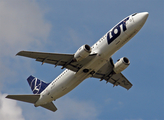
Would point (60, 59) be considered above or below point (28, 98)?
below

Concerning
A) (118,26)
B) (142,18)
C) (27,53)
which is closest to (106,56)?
(118,26)

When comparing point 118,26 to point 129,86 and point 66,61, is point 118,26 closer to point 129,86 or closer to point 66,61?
point 66,61

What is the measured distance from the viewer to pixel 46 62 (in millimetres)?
39312

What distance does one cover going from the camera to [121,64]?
41969mm

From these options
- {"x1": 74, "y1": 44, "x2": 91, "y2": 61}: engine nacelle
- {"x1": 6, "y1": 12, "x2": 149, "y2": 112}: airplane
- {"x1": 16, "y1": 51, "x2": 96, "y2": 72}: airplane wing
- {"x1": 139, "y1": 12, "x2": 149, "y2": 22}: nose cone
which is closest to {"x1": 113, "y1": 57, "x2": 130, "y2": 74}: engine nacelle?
{"x1": 6, "y1": 12, "x2": 149, "y2": 112}: airplane

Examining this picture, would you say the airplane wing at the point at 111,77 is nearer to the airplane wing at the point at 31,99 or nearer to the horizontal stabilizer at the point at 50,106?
the horizontal stabilizer at the point at 50,106

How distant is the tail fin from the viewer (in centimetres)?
4612

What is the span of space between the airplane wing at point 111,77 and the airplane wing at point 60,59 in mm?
5992

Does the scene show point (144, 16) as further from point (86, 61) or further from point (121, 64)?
point (86, 61)

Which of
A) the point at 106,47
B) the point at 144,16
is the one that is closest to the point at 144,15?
the point at 144,16

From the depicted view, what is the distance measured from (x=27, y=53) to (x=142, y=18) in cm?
1548

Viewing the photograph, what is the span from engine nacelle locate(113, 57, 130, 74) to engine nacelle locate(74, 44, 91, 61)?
23.3ft

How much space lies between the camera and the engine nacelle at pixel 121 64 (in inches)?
→ 1645

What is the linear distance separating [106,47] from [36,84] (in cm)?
1659
